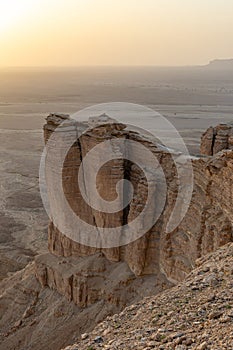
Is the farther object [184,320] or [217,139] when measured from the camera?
[217,139]

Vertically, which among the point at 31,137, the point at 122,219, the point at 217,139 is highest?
the point at 217,139

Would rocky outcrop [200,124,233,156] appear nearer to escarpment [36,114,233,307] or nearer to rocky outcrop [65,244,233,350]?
escarpment [36,114,233,307]

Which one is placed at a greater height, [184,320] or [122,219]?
[184,320]

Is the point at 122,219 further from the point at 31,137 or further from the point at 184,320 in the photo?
the point at 31,137

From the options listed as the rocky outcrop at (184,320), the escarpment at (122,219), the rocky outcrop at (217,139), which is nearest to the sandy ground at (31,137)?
the escarpment at (122,219)

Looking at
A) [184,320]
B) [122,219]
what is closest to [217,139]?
[122,219]

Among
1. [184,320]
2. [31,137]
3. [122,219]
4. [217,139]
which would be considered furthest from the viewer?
[31,137]

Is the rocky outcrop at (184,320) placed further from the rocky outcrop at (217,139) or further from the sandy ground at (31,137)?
the sandy ground at (31,137)
